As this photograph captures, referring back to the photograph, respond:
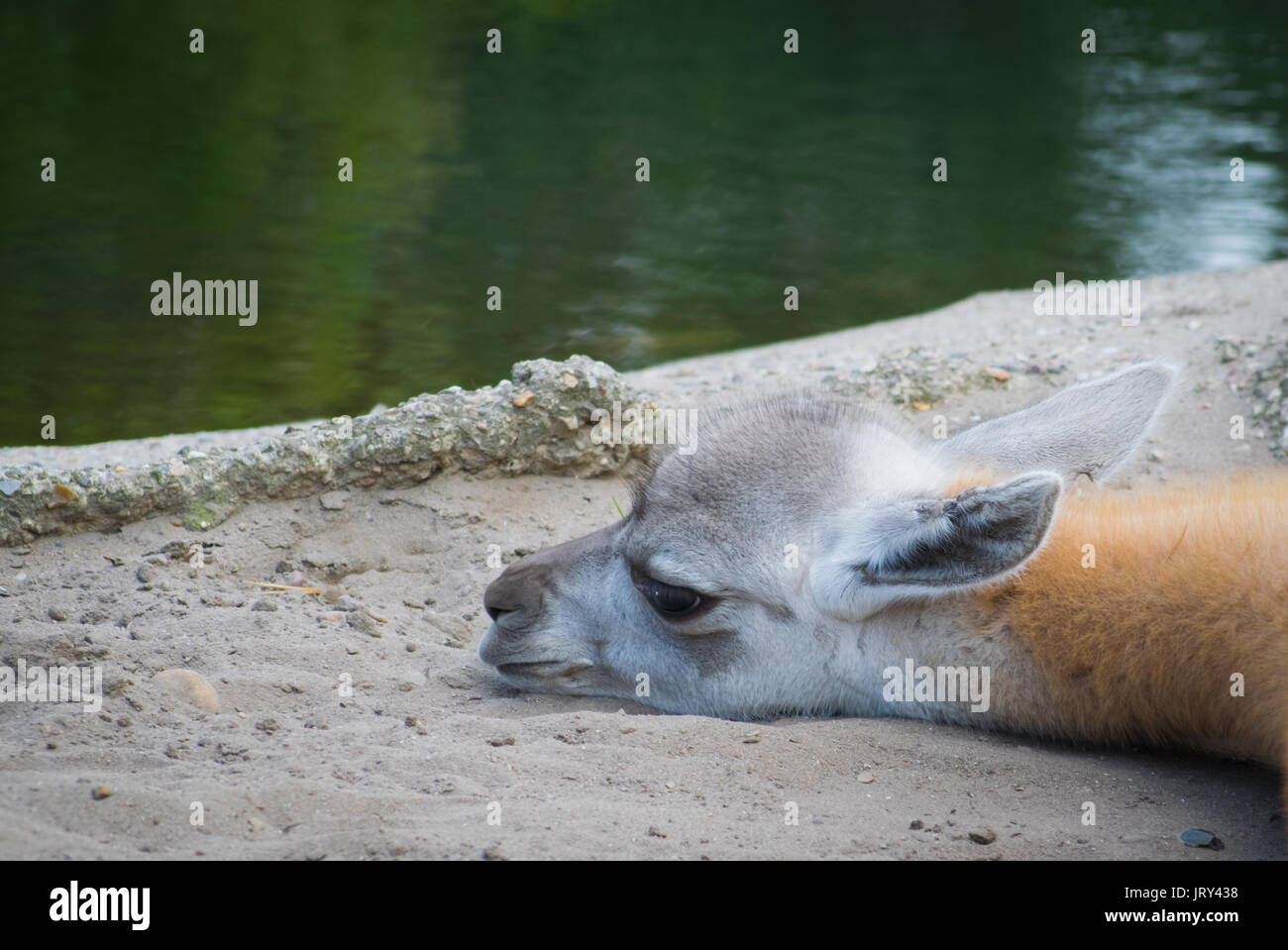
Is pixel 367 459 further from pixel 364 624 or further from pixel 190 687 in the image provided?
pixel 190 687

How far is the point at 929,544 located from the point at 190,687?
248 cm

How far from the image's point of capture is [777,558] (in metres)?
4.34

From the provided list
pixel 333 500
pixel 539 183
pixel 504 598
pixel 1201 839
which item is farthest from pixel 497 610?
pixel 539 183

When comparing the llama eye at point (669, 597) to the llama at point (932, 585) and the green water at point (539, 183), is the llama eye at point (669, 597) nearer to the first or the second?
the llama at point (932, 585)

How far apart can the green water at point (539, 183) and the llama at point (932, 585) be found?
6500 millimetres

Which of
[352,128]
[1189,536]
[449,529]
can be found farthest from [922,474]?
[352,128]

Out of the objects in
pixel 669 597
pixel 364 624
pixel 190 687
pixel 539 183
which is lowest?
pixel 190 687

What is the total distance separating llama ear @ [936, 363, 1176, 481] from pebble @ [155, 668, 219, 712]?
265cm

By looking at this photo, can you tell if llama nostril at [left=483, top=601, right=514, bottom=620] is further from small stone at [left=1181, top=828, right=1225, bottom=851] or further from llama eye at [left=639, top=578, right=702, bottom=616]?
small stone at [left=1181, top=828, right=1225, bottom=851]

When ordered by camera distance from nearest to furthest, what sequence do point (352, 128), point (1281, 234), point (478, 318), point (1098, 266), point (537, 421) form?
point (537, 421), point (478, 318), point (1098, 266), point (1281, 234), point (352, 128)

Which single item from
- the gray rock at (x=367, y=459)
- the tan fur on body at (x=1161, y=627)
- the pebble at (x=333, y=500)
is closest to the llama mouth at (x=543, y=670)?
the tan fur on body at (x=1161, y=627)
